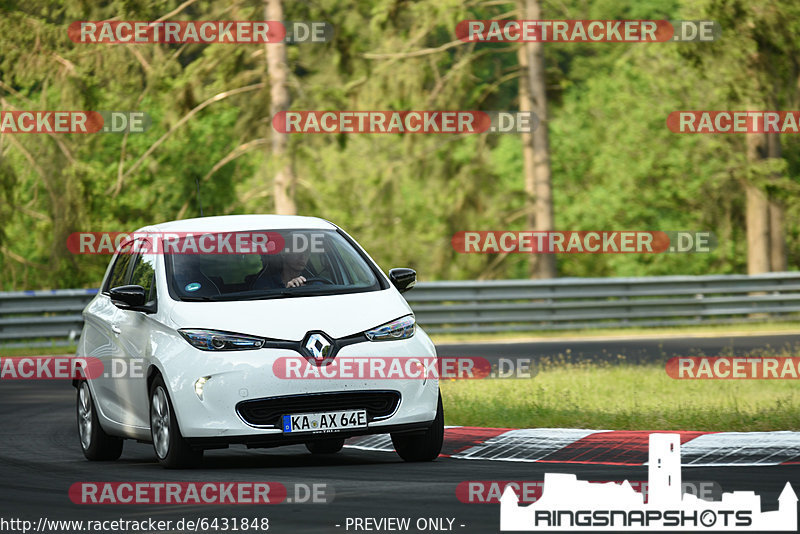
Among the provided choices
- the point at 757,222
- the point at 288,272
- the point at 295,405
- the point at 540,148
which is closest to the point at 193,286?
the point at 288,272

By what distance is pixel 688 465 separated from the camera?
32.2ft

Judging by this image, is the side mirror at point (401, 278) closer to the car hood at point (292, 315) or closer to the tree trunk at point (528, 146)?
the car hood at point (292, 315)

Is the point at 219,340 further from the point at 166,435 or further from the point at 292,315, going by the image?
the point at 166,435

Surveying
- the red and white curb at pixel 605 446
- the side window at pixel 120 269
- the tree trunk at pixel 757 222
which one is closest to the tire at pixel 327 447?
the red and white curb at pixel 605 446

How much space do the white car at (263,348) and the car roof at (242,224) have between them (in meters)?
0.02

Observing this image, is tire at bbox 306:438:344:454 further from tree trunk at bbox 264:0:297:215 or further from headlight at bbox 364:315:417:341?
tree trunk at bbox 264:0:297:215

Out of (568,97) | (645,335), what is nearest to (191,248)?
(645,335)

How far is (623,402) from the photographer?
13.8 m

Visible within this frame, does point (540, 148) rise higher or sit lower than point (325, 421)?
higher

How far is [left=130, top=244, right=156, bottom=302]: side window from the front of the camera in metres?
10.9

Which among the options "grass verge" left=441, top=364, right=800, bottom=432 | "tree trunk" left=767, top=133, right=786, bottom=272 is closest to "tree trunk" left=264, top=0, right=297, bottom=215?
"tree trunk" left=767, top=133, right=786, bottom=272

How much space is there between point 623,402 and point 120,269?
493 centimetres

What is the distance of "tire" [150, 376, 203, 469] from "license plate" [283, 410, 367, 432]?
2.43 ft

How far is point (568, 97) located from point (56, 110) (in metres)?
24.2
